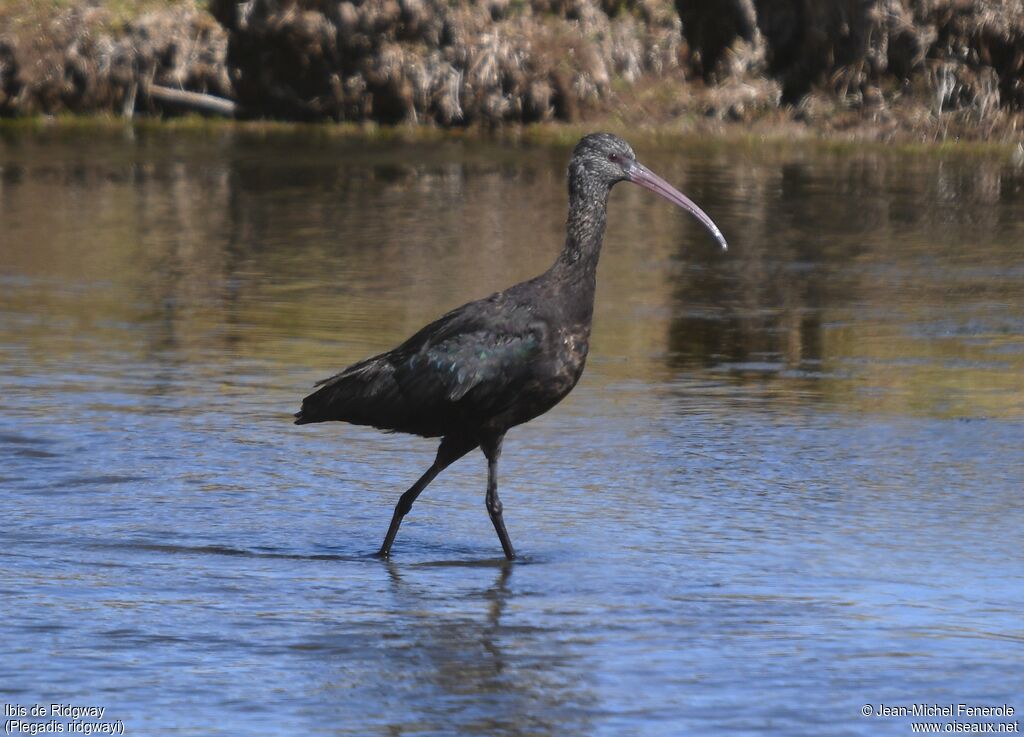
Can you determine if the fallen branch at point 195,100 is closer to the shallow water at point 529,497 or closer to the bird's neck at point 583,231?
the shallow water at point 529,497

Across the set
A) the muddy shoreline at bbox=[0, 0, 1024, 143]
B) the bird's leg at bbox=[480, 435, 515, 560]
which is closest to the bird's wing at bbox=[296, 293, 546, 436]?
the bird's leg at bbox=[480, 435, 515, 560]

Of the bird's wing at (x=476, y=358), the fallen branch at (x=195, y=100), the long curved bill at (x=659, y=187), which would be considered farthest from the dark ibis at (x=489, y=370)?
the fallen branch at (x=195, y=100)

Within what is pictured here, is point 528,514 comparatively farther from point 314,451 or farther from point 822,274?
point 822,274

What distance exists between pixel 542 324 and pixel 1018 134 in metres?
21.2

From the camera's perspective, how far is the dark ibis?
7348mm

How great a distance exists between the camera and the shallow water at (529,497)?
5930 millimetres

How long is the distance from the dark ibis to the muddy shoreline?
66.9ft

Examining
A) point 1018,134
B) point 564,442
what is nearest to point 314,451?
point 564,442

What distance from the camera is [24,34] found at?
30.6m

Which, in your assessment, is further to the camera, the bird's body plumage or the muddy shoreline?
the muddy shoreline

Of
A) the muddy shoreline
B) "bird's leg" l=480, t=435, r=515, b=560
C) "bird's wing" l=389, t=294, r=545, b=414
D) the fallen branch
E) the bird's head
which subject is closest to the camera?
"bird's wing" l=389, t=294, r=545, b=414

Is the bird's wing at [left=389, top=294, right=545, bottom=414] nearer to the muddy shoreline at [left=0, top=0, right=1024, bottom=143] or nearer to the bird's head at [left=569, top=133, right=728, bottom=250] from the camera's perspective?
the bird's head at [left=569, top=133, right=728, bottom=250]

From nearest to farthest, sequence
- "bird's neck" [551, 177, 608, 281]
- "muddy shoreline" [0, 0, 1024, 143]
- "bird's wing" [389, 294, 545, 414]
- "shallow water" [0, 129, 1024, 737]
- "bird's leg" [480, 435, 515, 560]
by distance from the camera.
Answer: "shallow water" [0, 129, 1024, 737] < "bird's wing" [389, 294, 545, 414] < "bird's leg" [480, 435, 515, 560] < "bird's neck" [551, 177, 608, 281] < "muddy shoreline" [0, 0, 1024, 143]

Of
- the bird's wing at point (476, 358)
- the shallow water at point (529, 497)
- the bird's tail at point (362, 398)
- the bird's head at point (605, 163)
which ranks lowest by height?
the shallow water at point (529, 497)
